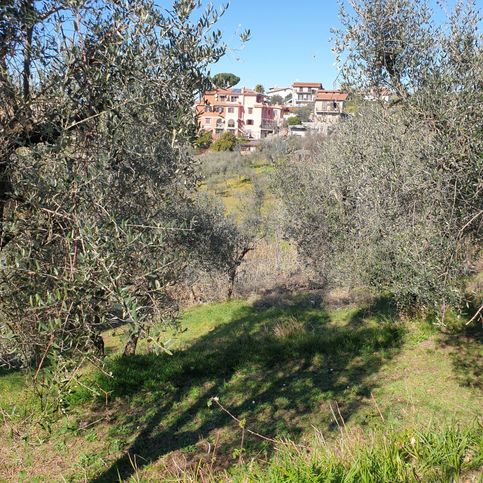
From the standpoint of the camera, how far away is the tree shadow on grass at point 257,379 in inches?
313

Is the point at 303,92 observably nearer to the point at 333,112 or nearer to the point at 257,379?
the point at 333,112

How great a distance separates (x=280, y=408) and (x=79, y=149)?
635 cm

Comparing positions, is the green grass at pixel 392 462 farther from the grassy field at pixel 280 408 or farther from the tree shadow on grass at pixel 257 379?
the tree shadow on grass at pixel 257 379

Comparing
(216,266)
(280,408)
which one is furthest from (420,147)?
(216,266)

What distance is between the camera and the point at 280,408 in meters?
8.64

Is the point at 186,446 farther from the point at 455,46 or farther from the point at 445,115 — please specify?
the point at 455,46

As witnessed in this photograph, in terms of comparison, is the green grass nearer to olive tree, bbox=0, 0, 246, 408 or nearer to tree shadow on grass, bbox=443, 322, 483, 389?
olive tree, bbox=0, 0, 246, 408

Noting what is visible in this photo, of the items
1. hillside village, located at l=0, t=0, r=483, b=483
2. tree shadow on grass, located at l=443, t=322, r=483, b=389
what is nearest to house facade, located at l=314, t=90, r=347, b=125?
hillside village, located at l=0, t=0, r=483, b=483

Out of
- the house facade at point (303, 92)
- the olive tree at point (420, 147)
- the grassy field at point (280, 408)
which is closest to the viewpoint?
the grassy field at point (280, 408)

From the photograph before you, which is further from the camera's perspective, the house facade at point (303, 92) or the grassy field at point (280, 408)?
the house facade at point (303, 92)

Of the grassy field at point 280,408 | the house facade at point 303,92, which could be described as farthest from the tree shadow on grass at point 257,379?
the house facade at point 303,92

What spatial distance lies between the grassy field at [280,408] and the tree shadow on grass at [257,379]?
29mm

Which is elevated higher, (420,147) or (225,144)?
(225,144)

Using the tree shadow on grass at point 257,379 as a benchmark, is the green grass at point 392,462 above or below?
above
